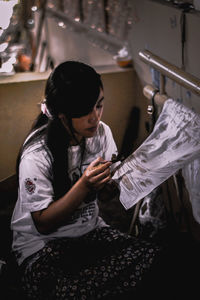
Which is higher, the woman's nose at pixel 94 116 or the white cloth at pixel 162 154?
the woman's nose at pixel 94 116

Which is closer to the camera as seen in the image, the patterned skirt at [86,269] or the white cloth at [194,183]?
the white cloth at [194,183]

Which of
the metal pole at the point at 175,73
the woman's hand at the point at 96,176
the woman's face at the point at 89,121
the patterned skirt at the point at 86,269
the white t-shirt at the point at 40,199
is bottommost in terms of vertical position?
the patterned skirt at the point at 86,269

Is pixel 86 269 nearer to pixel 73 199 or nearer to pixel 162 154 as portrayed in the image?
pixel 73 199

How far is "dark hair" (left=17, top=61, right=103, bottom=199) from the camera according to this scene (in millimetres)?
1835

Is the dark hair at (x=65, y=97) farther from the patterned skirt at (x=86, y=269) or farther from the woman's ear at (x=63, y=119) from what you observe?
the patterned skirt at (x=86, y=269)

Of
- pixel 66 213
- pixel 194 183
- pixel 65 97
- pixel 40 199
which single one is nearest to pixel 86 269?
pixel 66 213

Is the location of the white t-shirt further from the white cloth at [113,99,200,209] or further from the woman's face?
the white cloth at [113,99,200,209]

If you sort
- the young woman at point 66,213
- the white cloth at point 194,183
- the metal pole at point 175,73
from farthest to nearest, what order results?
the young woman at point 66,213, the white cloth at point 194,183, the metal pole at point 175,73

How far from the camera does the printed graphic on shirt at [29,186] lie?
189 cm

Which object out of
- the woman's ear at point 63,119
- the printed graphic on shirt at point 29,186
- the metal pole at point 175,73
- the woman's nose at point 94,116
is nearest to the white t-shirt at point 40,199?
the printed graphic on shirt at point 29,186

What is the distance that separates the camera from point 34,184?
190 cm

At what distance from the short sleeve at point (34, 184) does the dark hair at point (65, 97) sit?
90 millimetres

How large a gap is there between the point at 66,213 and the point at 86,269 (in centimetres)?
37

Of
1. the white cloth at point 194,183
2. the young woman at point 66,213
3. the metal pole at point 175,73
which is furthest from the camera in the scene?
the young woman at point 66,213
